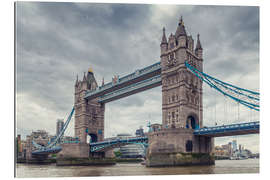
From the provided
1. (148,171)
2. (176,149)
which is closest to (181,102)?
(176,149)

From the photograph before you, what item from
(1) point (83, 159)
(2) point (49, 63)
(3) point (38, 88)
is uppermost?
(2) point (49, 63)

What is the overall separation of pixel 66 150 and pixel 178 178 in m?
41.5

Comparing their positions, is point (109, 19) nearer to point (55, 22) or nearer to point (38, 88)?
point (55, 22)

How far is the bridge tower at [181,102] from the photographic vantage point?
37969mm

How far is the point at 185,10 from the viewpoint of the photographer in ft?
79.9

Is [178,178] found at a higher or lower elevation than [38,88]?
lower

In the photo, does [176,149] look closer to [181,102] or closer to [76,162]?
[181,102]

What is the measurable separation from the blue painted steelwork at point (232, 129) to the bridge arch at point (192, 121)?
5.04 m

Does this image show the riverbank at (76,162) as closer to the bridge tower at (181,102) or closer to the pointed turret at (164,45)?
the bridge tower at (181,102)

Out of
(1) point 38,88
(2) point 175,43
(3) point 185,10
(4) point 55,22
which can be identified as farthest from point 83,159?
(3) point 185,10

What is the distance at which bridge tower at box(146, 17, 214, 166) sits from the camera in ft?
125

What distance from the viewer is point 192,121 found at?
1837 inches

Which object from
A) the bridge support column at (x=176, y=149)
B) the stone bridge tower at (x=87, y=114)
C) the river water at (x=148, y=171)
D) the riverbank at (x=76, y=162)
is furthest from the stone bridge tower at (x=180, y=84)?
the stone bridge tower at (x=87, y=114)

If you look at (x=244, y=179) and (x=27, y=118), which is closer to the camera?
(x=244, y=179)
